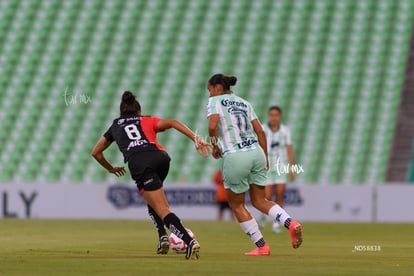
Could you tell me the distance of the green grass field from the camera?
851cm

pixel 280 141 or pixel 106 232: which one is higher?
pixel 280 141

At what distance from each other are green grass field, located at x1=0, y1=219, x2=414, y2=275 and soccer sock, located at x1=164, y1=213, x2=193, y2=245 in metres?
0.23

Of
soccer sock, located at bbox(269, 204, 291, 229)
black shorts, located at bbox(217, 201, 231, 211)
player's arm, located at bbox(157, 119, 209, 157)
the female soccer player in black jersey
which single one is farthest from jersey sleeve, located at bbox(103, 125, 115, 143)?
black shorts, located at bbox(217, 201, 231, 211)

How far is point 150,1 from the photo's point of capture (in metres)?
34.7

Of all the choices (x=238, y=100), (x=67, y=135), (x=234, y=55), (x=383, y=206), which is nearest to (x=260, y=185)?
(x=238, y=100)

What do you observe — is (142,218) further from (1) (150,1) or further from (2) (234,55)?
(1) (150,1)

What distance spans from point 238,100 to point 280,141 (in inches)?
260

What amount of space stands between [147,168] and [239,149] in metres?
1.01

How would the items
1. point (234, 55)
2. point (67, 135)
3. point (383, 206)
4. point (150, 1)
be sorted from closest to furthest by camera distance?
point (383, 206), point (67, 135), point (234, 55), point (150, 1)

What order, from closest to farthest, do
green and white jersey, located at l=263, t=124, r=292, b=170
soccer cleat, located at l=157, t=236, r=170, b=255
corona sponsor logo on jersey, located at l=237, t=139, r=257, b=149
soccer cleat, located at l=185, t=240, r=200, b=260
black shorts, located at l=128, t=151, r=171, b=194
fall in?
soccer cleat, located at l=185, t=240, r=200, b=260 < black shorts, located at l=128, t=151, r=171, b=194 < corona sponsor logo on jersey, located at l=237, t=139, r=257, b=149 < soccer cleat, located at l=157, t=236, r=170, b=255 < green and white jersey, located at l=263, t=124, r=292, b=170

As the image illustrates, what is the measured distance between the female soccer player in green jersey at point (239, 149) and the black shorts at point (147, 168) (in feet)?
1.95

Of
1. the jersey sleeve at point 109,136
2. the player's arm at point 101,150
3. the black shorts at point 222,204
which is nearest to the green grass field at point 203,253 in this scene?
the player's arm at point 101,150

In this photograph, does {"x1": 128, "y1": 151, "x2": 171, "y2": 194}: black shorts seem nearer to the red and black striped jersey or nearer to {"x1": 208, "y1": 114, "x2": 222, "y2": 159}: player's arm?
the red and black striped jersey

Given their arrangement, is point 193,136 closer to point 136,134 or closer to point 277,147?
point 136,134
